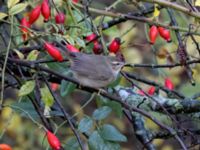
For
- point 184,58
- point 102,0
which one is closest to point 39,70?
point 184,58

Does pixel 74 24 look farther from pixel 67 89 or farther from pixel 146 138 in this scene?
pixel 146 138

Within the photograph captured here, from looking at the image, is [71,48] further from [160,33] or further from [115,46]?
[160,33]

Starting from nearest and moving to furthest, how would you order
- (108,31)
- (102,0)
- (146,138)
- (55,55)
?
(55,55) < (146,138) < (108,31) < (102,0)

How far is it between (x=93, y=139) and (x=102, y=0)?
4.78 m

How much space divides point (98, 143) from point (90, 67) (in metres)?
0.90

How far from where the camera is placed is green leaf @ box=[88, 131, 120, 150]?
274cm

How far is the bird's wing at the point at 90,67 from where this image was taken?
3.30m

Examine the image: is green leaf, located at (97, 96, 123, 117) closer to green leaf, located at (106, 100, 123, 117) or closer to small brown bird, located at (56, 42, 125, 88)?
green leaf, located at (106, 100, 123, 117)

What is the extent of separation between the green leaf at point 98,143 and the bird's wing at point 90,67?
0.53 metres

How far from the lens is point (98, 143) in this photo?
2.75 metres

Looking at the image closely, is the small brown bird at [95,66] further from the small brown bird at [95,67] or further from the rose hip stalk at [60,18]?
the rose hip stalk at [60,18]

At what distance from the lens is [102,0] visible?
742 centimetres

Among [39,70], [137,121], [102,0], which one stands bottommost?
[102,0]

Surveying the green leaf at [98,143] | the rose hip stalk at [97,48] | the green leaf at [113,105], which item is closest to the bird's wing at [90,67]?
the rose hip stalk at [97,48]
